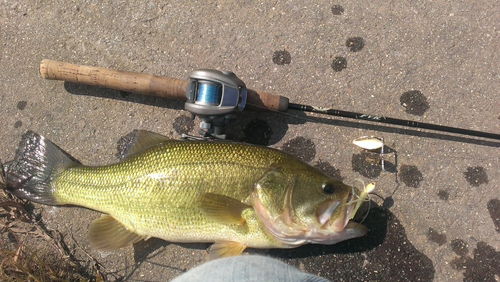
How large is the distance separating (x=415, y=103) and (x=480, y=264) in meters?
1.54

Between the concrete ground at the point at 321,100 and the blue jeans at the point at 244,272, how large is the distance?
2.29 ft

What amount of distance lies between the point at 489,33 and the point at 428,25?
0.60 metres

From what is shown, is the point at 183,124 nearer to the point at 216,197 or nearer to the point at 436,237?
the point at 216,197

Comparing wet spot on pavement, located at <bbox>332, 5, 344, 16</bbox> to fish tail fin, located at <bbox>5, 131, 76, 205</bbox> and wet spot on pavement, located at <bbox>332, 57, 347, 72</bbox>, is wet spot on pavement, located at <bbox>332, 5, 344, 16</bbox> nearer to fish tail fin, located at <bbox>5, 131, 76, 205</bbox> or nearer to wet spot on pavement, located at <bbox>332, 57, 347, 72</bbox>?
wet spot on pavement, located at <bbox>332, 57, 347, 72</bbox>

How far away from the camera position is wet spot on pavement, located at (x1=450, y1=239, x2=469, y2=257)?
2.45 metres

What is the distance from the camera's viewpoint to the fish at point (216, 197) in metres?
2.00

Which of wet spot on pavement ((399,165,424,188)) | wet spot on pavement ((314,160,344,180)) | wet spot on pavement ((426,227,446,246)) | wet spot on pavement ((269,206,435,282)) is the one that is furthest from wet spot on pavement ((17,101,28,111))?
wet spot on pavement ((426,227,446,246))


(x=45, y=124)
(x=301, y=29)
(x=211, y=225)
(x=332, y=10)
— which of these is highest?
(x=332, y=10)

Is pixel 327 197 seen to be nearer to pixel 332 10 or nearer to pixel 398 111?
pixel 398 111

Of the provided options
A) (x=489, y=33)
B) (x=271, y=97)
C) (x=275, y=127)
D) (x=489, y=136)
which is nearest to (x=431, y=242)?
(x=489, y=136)

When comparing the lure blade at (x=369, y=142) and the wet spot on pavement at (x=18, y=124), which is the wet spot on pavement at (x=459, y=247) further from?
the wet spot on pavement at (x=18, y=124)

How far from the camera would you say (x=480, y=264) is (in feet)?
7.95

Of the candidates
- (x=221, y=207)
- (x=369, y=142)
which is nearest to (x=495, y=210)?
(x=369, y=142)

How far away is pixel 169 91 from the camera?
2.37 meters
